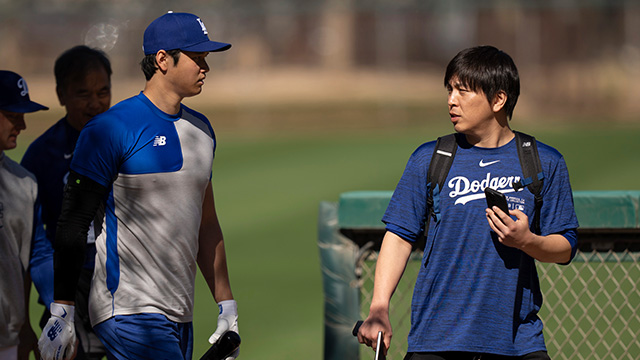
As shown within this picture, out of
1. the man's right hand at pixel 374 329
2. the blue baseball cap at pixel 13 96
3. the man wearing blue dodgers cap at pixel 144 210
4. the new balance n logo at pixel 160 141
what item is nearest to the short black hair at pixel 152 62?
the man wearing blue dodgers cap at pixel 144 210

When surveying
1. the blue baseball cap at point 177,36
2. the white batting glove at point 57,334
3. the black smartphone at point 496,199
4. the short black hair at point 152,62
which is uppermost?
the blue baseball cap at point 177,36

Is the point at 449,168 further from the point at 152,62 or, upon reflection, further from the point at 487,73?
the point at 152,62

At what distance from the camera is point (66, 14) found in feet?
101

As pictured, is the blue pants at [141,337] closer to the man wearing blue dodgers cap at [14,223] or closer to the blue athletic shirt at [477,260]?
the man wearing blue dodgers cap at [14,223]

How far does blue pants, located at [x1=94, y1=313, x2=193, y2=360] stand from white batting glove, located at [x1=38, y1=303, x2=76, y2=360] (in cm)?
19

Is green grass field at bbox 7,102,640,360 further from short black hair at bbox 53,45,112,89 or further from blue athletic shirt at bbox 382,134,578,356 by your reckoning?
blue athletic shirt at bbox 382,134,578,356

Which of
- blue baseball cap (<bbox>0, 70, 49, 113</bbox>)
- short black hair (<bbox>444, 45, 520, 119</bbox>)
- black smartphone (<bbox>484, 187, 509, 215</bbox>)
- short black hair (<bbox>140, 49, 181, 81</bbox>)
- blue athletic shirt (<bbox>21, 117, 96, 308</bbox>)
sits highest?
short black hair (<bbox>140, 49, 181, 81</bbox>)

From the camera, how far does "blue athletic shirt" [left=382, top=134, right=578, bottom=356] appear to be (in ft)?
11.5

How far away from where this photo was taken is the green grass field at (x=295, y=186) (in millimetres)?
8219

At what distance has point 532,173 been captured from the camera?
3.53m

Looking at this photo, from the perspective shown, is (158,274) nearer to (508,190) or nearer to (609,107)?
(508,190)

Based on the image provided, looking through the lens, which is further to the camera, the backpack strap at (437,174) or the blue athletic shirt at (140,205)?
the blue athletic shirt at (140,205)

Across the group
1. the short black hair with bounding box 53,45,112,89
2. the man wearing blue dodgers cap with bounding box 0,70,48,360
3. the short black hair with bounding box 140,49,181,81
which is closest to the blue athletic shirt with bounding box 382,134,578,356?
the short black hair with bounding box 140,49,181,81

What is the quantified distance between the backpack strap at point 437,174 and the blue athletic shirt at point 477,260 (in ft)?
0.07
